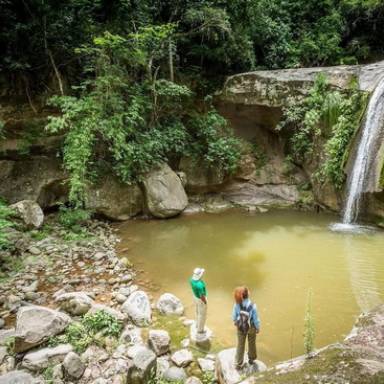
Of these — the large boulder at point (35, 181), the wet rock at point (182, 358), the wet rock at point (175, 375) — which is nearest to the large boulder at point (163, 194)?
the large boulder at point (35, 181)

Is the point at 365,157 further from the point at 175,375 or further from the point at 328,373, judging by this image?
the point at 328,373

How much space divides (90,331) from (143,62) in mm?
7094

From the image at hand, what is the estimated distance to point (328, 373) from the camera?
2676mm

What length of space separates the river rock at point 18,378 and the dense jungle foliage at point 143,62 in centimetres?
465

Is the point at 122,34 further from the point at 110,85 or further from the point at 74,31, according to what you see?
the point at 110,85

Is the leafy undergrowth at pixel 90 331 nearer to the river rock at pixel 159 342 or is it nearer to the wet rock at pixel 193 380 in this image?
the river rock at pixel 159 342

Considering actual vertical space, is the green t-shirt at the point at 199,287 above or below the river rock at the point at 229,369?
above

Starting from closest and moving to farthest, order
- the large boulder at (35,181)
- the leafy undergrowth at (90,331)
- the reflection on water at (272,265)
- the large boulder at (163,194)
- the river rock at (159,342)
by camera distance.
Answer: the river rock at (159,342), the leafy undergrowth at (90,331), the reflection on water at (272,265), the large boulder at (35,181), the large boulder at (163,194)

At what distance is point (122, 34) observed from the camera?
32.2ft

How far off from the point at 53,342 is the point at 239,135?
352 inches

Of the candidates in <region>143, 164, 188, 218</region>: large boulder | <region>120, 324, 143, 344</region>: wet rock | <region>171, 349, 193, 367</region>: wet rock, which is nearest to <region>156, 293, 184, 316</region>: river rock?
<region>120, 324, 143, 344</region>: wet rock

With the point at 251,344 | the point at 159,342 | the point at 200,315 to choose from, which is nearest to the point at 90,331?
the point at 159,342

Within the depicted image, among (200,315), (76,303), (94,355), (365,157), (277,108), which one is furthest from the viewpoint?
(277,108)

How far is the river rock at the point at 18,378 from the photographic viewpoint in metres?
3.94
